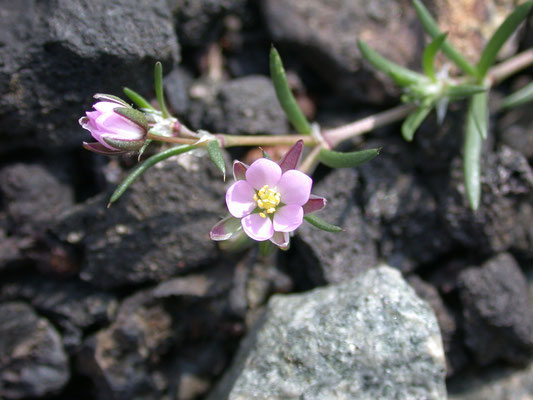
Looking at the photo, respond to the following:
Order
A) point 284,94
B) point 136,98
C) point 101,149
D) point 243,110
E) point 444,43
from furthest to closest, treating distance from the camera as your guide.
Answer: point 243,110
point 444,43
point 284,94
point 136,98
point 101,149

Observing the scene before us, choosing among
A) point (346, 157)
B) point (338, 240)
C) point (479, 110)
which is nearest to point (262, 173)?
point (346, 157)

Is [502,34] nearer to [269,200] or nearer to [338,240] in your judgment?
[338,240]

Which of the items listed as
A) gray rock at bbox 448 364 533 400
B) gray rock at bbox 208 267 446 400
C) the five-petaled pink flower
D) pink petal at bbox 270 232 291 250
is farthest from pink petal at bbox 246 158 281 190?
gray rock at bbox 448 364 533 400

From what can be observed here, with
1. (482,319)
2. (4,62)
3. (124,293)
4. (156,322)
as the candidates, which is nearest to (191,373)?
(156,322)

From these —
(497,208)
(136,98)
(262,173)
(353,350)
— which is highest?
(136,98)

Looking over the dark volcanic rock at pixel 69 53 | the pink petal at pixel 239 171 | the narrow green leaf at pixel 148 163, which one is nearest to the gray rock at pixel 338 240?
the pink petal at pixel 239 171

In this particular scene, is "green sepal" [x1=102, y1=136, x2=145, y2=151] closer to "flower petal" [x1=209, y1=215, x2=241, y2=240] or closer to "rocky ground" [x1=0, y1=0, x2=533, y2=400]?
"flower petal" [x1=209, y1=215, x2=241, y2=240]

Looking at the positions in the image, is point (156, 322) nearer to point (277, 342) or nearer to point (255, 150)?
point (277, 342)
